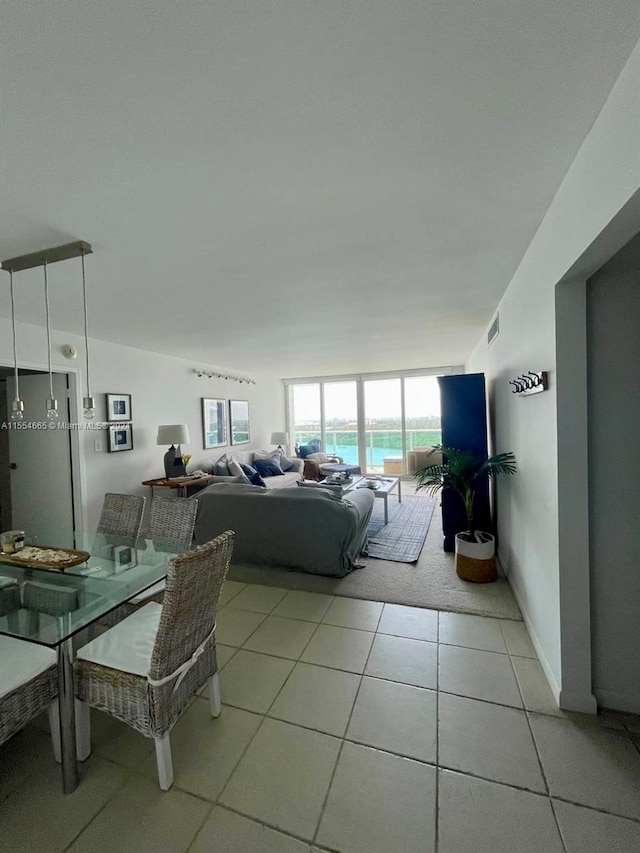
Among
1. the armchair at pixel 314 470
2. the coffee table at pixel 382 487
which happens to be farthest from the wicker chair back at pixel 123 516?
the armchair at pixel 314 470

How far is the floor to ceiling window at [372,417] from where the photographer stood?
7867 millimetres

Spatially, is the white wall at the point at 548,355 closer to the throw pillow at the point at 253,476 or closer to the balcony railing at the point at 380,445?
the throw pillow at the point at 253,476

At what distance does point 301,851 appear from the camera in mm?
1164

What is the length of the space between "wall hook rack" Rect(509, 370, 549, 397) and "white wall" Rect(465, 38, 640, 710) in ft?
0.15

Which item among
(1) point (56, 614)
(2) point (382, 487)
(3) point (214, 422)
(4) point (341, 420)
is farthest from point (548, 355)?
(4) point (341, 420)

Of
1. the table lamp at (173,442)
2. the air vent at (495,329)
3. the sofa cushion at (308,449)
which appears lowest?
the sofa cushion at (308,449)

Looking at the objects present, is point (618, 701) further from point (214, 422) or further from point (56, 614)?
point (214, 422)

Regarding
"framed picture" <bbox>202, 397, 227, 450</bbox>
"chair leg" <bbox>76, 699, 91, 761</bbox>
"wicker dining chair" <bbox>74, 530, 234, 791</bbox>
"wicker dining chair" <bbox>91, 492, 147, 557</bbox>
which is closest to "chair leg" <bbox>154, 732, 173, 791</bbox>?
"wicker dining chair" <bbox>74, 530, 234, 791</bbox>

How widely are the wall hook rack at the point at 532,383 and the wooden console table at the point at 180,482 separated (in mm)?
3891

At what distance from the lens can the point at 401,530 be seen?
438cm

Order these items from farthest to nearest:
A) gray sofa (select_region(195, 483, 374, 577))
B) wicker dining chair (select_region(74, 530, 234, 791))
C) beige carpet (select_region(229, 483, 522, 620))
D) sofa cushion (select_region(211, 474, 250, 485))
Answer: sofa cushion (select_region(211, 474, 250, 485))
gray sofa (select_region(195, 483, 374, 577))
beige carpet (select_region(229, 483, 522, 620))
wicker dining chair (select_region(74, 530, 234, 791))

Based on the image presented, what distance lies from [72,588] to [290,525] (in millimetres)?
1697

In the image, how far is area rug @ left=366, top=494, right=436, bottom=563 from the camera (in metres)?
3.62

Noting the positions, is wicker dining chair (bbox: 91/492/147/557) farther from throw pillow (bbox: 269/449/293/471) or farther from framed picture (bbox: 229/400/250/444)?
throw pillow (bbox: 269/449/293/471)
